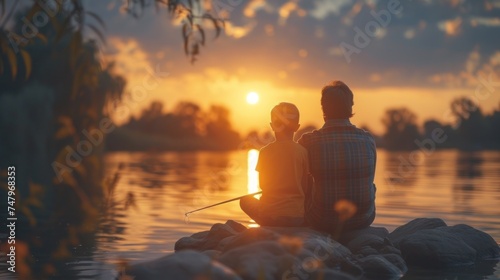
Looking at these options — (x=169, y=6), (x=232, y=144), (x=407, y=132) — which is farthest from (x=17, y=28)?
(x=407, y=132)

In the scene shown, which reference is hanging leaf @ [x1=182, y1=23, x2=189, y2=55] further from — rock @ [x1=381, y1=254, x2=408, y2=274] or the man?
Result: rock @ [x1=381, y1=254, x2=408, y2=274]

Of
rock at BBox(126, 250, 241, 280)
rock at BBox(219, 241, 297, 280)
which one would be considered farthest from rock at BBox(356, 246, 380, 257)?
rock at BBox(126, 250, 241, 280)

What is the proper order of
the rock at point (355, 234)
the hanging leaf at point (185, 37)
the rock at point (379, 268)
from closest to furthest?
the hanging leaf at point (185, 37) → the rock at point (379, 268) → the rock at point (355, 234)

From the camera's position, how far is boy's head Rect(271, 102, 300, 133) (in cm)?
713

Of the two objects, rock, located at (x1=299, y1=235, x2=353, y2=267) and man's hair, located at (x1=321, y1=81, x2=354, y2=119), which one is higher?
man's hair, located at (x1=321, y1=81, x2=354, y2=119)

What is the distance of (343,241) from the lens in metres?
7.91

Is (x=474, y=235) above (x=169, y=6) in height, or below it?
below

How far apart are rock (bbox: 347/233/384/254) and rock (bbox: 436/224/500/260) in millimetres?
959

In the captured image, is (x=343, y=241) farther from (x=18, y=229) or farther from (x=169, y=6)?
(x=18, y=229)

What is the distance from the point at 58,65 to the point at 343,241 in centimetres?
2327

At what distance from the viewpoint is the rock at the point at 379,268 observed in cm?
695

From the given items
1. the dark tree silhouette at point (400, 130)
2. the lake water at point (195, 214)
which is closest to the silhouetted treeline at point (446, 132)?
the dark tree silhouette at point (400, 130)

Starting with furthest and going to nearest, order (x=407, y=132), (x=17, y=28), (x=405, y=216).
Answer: (x=407, y=132) < (x=17, y=28) < (x=405, y=216)

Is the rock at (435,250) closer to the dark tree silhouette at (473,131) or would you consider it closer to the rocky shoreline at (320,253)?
the rocky shoreline at (320,253)
